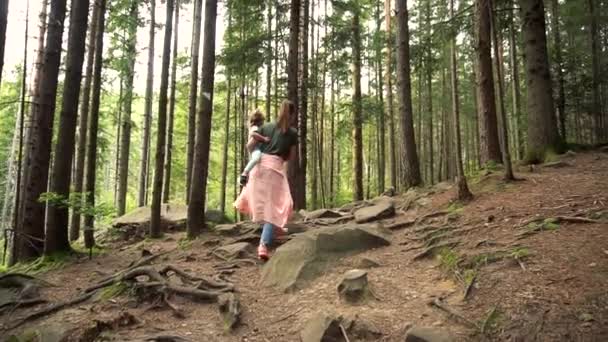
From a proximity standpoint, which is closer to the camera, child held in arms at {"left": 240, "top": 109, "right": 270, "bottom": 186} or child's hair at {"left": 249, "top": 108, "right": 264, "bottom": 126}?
child held in arms at {"left": 240, "top": 109, "right": 270, "bottom": 186}

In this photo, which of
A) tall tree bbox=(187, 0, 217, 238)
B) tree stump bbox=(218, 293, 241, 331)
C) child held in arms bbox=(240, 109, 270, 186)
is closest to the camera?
tree stump bbox=(218, 293, 241, 331)

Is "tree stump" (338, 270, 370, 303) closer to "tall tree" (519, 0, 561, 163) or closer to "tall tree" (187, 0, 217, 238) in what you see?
"tall tree" (187, 0, 217, 238)

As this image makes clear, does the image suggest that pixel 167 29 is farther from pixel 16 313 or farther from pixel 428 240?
pixel 428 240

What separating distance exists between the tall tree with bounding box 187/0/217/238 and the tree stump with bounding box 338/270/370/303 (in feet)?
16.3

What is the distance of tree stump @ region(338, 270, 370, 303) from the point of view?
459cm

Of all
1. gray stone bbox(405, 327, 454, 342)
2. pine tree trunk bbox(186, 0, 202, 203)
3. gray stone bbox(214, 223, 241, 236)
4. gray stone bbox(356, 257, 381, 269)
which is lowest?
gray stone bbox(405, 327, 454, 342)

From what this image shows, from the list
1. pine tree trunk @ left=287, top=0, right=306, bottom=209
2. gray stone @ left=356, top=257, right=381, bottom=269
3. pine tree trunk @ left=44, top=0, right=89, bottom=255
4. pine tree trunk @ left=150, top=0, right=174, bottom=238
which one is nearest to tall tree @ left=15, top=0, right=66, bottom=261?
pine tree trunk @ left=44, top=0, right=89, bottom=255

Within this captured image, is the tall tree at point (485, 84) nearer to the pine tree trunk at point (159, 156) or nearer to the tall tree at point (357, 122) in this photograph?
the tall tree at point (357, 122)

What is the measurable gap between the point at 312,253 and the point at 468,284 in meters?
2.21

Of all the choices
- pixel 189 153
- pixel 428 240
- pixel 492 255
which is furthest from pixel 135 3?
pixel 492 255

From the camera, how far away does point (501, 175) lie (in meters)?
7.85

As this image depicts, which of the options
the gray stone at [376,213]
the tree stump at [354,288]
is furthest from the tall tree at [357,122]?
the tree stump at [354,288]

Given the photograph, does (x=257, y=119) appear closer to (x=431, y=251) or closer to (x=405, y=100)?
(x=431, y=251)

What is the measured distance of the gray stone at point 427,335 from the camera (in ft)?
11.3
